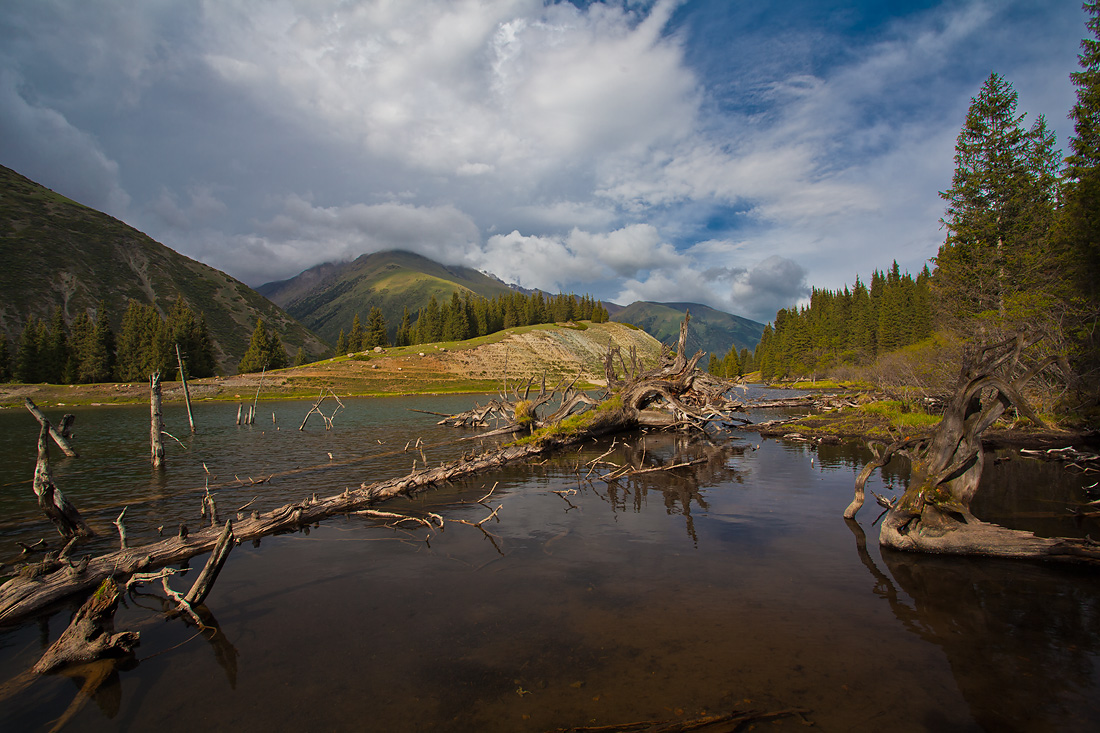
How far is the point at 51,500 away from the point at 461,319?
12373 centimetres

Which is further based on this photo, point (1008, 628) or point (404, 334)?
point (404, 334)

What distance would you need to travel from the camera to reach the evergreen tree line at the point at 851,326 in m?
83.0

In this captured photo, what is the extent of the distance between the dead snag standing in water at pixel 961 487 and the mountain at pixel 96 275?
151611mm

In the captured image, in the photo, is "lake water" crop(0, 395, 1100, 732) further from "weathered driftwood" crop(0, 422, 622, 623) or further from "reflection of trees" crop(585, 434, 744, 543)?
"weathered driftwood" crop(0, 422, 622, 623)

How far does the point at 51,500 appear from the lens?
9141 mm

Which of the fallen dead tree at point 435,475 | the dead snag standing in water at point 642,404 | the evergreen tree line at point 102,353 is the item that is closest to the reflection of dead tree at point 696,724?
the fallen dead tree at point 435,475

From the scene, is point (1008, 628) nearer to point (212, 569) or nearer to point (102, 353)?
point (212, 569)

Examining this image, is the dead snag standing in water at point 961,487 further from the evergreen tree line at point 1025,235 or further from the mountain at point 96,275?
the mountain at point 96,275

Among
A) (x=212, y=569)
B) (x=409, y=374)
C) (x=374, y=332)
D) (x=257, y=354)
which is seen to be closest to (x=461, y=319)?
(x=374, y=332)

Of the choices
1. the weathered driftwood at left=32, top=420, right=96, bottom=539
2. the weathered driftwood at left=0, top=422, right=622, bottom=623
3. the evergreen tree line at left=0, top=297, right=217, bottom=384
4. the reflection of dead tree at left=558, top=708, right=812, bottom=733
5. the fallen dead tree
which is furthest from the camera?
the evergreen tree line at left=0, top=297, right=217, bottom=384

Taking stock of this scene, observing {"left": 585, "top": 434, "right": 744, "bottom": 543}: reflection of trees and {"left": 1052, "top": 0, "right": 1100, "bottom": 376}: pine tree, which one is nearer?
{"left": 585, "top": 434, "right": 744, "bottom": 543}: reflection of trees

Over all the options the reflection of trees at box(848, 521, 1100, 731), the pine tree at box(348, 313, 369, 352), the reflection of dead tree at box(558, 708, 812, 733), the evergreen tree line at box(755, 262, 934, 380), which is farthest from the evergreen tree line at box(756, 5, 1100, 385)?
the pine tree at box(348, 313, 369, 352)

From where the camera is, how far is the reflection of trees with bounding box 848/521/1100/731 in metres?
5.48

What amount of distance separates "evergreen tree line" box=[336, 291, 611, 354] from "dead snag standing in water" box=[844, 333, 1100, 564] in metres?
119
